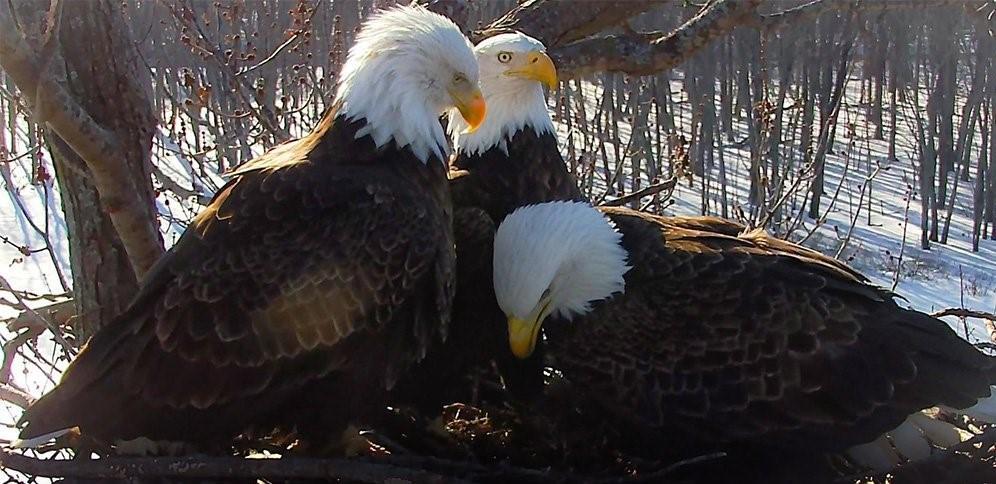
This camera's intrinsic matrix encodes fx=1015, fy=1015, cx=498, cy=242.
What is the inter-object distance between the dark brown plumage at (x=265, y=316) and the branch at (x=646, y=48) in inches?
89.3

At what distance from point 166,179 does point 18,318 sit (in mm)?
879

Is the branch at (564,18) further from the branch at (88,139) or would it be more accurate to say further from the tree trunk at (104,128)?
the branch at (88,139)

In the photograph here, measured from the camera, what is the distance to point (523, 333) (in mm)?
3488

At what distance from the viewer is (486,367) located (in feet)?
13.5

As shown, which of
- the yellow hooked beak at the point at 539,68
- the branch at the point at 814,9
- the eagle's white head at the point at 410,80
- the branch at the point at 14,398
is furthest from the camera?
the branch at the point at 814,9

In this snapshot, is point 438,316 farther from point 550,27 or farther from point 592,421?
point 550,27

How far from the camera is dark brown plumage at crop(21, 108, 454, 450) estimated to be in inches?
125

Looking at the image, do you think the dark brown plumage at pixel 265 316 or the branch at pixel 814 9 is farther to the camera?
the branch at pixel 814 9

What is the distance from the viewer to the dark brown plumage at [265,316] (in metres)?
3.18

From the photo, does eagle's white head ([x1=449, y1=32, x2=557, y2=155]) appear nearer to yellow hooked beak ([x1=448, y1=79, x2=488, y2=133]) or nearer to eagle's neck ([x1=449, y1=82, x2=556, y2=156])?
eagle's neck ([x1=449, y1=82, x2=556, y2=156])

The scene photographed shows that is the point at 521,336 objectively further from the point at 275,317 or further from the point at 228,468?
the point at 228,468

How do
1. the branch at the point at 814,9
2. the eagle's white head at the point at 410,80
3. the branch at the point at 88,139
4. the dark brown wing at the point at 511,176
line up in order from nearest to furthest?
1. the branch at the point at 88,139
2. the eagle's white head at the point at 410,80
3. the dark brown wing at the point at 511,176
4. the branch at the point at 814,9

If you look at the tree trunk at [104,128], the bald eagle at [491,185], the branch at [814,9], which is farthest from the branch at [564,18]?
the tree trunk at [104,128]

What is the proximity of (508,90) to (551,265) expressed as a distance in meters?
1.18
